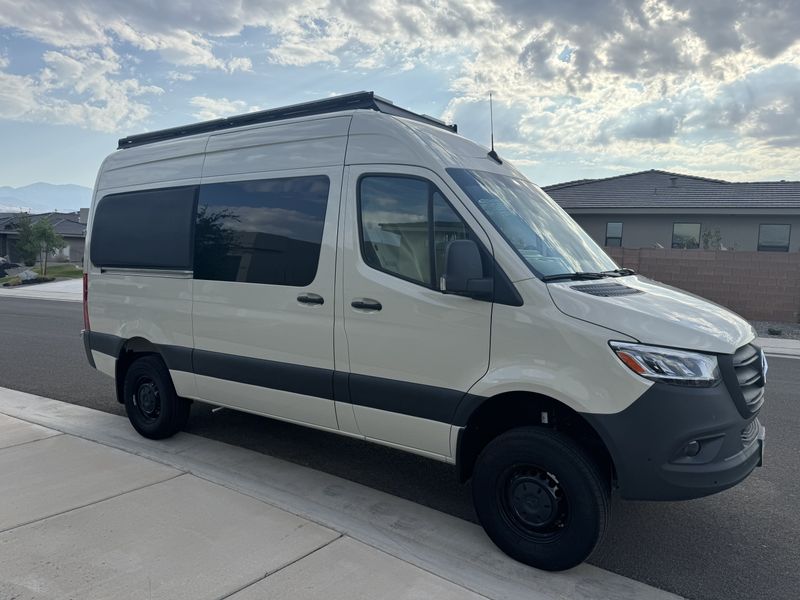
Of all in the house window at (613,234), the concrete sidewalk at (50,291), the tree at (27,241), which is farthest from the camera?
the tree at (27,241)

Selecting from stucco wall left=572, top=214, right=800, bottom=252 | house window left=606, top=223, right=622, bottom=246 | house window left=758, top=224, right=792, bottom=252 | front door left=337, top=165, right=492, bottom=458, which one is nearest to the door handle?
front door left=337, top=165, right=492, bottom=458

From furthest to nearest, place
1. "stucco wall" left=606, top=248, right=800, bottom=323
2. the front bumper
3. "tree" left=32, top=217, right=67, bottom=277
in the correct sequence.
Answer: "tree" left=32, top=217, right=67, bottom=277, "stucco wall" left=606, top=248, right=800, bottom=323, the front bumper

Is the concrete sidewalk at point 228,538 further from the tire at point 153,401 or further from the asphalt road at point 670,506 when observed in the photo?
the tire at point 153,401

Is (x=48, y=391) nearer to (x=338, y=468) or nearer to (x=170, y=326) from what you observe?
(x=170, y=326)

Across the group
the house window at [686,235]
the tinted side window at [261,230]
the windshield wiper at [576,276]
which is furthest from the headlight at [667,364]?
the house window at [686,235]

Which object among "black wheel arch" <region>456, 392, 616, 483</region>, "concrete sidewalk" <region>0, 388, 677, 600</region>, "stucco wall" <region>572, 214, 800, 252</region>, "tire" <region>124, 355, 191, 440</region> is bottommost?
"concrete sidewalk" <region>0, 388, 677, 600</region>

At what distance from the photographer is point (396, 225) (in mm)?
3799

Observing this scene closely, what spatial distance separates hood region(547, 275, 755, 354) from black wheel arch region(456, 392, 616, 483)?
1.76 ft

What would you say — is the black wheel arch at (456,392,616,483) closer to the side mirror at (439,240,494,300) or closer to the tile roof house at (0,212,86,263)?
A: the side mirror at (439,240,494,300)

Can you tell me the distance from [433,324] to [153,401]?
314cm

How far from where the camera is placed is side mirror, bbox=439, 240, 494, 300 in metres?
3.27

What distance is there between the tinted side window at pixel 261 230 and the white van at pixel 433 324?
15 mm

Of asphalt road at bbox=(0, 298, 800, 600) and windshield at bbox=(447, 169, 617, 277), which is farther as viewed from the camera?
windshield at bbox=(447, 169, 617, 277)

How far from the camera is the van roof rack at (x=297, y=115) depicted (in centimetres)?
435
